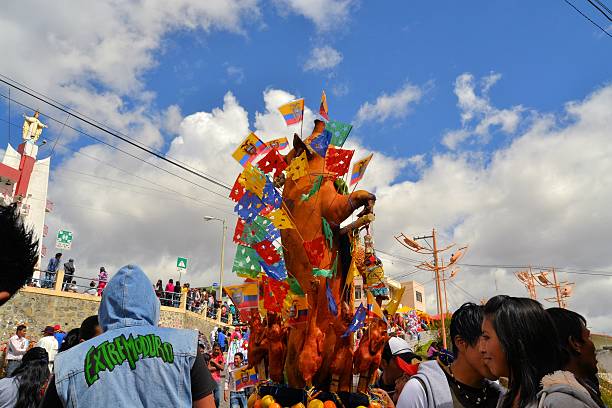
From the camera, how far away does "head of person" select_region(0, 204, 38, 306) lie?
2035mm

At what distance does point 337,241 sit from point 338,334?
93 centimetres

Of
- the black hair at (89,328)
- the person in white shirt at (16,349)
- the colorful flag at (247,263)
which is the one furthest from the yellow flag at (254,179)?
the person in white shirt at (16,349)

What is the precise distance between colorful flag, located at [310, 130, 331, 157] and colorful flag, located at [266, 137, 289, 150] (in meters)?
0.49

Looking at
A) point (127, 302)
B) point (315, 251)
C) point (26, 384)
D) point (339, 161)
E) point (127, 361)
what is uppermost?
point (339, 161)

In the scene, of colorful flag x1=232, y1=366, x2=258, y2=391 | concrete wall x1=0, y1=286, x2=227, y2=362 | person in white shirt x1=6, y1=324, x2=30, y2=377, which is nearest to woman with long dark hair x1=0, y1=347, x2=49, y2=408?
colorful flag x1=232, y1=366, x2=258, y2=391

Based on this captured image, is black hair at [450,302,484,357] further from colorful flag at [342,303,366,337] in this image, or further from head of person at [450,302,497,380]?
colorful flag at [342,303,366,337]

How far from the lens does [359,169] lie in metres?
5.30

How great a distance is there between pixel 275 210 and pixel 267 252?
45 cm

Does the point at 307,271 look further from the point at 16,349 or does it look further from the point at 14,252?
the point at 16,349

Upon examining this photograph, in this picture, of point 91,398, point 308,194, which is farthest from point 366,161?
point 91,398

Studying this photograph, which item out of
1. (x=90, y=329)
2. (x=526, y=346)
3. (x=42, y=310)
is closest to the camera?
(x=526, y=346)

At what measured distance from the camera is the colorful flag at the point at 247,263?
16.5 feet

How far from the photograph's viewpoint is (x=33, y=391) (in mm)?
3252

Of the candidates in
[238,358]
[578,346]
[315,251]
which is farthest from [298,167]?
[238,358]
